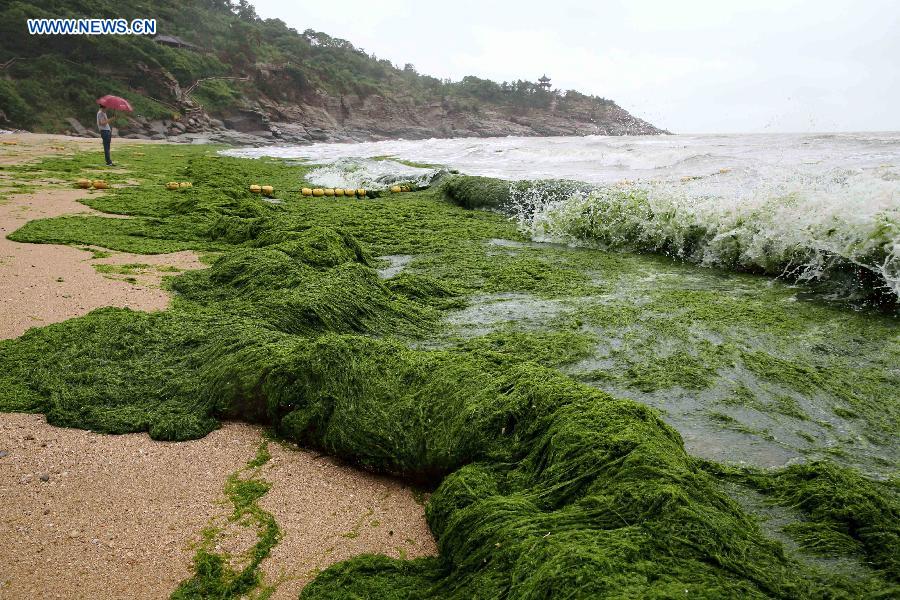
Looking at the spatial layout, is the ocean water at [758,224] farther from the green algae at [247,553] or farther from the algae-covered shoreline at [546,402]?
the green algae at [247,553]

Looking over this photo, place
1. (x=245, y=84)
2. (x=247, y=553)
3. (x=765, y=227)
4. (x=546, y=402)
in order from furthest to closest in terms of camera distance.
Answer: (x=245, y=84), (x=765, y=227), (x=546, y=402), (x=247, y=553)

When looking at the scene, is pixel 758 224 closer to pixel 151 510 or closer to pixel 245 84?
pixel 151 510

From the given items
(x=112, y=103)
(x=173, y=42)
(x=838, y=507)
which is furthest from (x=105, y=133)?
(x=173, y=42)

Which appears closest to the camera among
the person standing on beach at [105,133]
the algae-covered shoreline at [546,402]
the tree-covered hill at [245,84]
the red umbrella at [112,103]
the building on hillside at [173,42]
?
the algae-covered shoreline at [546,402]

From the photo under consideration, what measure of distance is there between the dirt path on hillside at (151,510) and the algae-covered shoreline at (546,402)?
10 centimetres

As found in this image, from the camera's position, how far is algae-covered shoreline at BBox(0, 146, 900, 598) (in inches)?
66.1

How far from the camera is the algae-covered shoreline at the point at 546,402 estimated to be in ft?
5.50

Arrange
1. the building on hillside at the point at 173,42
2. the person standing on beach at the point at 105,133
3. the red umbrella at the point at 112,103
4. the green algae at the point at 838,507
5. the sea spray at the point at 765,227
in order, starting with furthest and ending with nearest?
the building on hillside at the point at 173,42 → the red umbrella at the point at 112,103 → the person standing on beach at the point at 105,133 → the sea spray at the point at 765,227 → the green algae at the point at 838,507

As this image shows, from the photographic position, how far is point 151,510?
6.79ft

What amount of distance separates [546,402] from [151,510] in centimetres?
162

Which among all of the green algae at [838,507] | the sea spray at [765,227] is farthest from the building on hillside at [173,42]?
the green algae at [838,507]

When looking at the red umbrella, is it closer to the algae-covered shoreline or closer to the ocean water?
the ocean water

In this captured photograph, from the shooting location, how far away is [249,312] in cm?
380

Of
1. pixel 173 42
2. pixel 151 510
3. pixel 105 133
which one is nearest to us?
pixel 151 510
